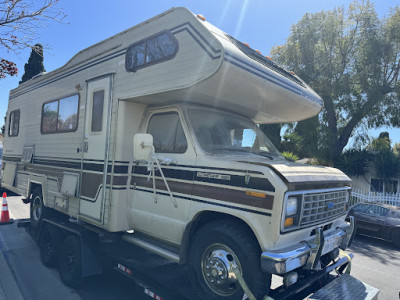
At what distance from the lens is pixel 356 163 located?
15.3 meters

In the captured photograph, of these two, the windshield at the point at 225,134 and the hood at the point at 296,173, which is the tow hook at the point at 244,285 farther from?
the windshield at the point at 225,134

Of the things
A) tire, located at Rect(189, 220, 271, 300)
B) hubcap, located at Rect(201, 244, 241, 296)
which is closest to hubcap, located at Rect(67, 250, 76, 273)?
tire, located at Rect(189, 220, 271, 300)

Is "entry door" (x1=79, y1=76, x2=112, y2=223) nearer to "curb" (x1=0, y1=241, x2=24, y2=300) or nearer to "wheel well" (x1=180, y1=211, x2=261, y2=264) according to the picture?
"curb" (x1=0, y1=241, x2=24, y2=300)

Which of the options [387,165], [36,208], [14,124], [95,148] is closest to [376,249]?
[95,148]

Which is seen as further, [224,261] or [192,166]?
[192,166]

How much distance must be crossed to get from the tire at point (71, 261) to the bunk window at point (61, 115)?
5.84ft

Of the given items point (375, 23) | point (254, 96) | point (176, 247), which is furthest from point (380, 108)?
point (176, 247)

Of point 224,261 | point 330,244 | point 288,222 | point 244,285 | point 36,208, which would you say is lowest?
point 36,208

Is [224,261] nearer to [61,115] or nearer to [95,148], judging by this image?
[95,148]

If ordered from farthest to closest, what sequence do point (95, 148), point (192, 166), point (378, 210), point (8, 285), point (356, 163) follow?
point (356, 163)
point (378, 210)
point (8, 285)
point (95, 148)
point (192, 166)

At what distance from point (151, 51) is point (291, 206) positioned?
8.07ft

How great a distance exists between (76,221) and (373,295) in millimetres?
4070

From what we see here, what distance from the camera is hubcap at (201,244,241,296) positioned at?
2.80 meters

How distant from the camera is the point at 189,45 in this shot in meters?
3.29
